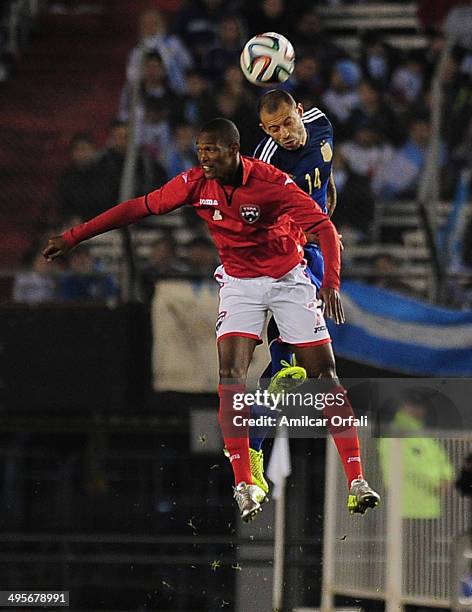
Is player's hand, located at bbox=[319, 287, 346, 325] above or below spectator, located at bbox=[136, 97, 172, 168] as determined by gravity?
below

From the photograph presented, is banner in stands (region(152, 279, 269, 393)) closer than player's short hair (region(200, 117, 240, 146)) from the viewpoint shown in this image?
No

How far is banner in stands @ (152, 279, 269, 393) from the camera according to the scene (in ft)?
41.1

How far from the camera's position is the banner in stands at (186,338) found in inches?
493

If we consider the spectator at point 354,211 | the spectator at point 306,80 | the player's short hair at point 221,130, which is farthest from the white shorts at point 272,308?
the spectator at point 306,80

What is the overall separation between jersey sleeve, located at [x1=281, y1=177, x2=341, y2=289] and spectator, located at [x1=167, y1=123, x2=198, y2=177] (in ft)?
17.6

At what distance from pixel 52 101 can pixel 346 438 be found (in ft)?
30.8

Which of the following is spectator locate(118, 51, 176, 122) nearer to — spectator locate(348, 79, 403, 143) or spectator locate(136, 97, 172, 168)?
spectator locate(136, 97, 172, 168)

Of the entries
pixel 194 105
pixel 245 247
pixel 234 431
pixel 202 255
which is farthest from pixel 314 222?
pixel 194 105

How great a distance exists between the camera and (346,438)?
869cm

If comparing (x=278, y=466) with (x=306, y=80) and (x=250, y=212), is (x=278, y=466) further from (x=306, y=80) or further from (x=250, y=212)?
(x=306, y=80)

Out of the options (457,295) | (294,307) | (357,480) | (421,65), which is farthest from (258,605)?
(421,65)

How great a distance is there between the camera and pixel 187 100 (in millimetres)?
14477

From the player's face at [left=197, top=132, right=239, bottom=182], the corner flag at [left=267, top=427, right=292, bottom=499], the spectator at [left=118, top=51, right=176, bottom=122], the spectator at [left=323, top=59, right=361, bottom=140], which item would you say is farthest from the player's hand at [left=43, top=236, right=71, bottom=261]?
the spectator at [left=118, top=51, right=176, bottom=122]

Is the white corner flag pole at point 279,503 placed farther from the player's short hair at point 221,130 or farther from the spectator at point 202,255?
the player's short hair at point 221,130
